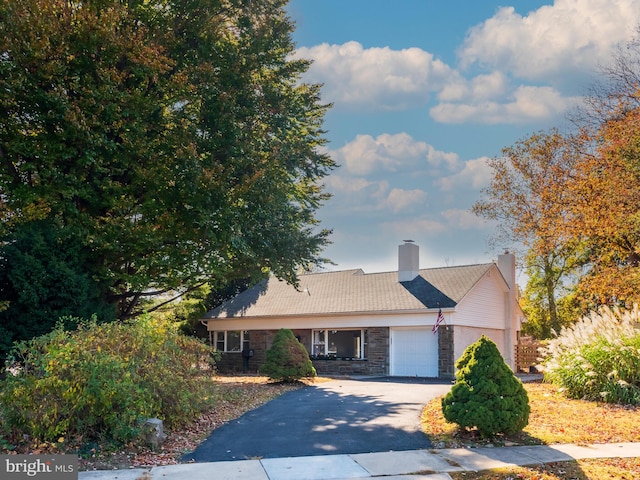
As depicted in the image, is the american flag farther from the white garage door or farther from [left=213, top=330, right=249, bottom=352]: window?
[left=213, top=330, right=249, bottom=352]: window

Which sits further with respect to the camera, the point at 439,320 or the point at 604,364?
the point at 439,320

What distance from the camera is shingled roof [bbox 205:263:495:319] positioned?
2653cm

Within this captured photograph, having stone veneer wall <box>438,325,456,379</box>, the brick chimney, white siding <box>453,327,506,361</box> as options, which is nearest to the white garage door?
stone veneer wall <box>438,325,456,379</box>

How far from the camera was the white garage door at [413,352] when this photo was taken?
25.6 m

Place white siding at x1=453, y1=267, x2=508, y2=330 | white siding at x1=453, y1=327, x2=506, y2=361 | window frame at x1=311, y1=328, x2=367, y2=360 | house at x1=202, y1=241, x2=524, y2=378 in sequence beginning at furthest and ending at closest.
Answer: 1. window frame at x1=311, y1=328, x2=367, y2=360
2. white siding at x1=453, y1=267, x2=508, y2=330
3. house at x1=202, y1=241, x2=524, y2=378
4. white siding at x1=453, y1=327, x2=506, y2=361

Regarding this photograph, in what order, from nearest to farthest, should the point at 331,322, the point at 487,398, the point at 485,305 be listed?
the point at 487,398 < the point at 485,305 < the point at 331,322

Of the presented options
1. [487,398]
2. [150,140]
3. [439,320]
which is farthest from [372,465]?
[439,320]

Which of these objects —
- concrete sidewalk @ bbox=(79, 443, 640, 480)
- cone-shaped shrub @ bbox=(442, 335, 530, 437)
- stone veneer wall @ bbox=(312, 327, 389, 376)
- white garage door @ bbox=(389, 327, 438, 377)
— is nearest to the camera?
concrete sidewalk @ bbox=(79, 443, 640, 480)

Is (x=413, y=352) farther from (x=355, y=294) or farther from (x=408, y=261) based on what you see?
(x=408, y=261)

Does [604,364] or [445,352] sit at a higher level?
[604,364]

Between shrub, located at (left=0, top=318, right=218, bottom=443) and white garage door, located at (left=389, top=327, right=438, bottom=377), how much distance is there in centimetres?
1675

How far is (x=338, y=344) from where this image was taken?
30.8m

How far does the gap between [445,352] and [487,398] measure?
1576 centimetres

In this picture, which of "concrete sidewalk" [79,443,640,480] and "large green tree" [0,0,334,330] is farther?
"large green tree" [0,0,334,330]
